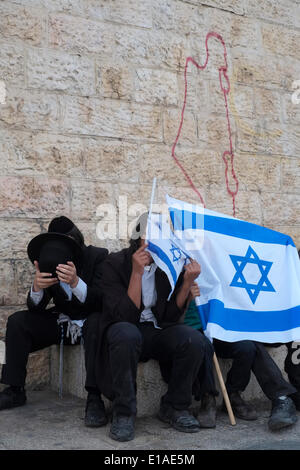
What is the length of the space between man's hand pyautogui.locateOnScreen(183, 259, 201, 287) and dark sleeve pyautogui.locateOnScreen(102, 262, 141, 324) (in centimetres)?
38

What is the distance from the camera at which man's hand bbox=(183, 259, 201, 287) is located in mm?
3924

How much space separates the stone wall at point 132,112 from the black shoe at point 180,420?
4.66ft

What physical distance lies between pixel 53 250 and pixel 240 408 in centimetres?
167

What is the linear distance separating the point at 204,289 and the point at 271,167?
242 centimetres

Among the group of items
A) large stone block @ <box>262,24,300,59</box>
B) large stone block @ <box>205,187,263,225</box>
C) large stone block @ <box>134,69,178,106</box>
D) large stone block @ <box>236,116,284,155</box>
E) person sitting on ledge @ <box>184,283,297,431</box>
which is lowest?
person sitting on ledge @ <box>184,283,297,431</box>

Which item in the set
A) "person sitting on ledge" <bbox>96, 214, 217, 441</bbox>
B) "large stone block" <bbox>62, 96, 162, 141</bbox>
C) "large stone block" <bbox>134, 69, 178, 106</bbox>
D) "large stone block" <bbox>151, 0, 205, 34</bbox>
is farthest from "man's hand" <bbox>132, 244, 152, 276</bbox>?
"large stone block" <bbox>151, 0, 205, 34</bbox>

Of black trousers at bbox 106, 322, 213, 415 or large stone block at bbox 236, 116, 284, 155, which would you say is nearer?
black trousers at bbox 106, 322, 213, 415

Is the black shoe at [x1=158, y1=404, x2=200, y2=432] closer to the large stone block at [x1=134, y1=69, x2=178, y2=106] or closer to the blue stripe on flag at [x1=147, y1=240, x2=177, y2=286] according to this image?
the blue stripe on flag at [x1=147, y1=240, x2=177, y2=286]

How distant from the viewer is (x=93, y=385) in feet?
12.3

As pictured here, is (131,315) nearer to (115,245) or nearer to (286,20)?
(115,245)

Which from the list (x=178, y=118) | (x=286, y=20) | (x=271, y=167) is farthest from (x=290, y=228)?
(x=286, y=20)

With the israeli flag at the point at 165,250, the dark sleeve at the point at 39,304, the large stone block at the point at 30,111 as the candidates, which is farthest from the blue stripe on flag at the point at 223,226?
the large stone block at the point at 30,111

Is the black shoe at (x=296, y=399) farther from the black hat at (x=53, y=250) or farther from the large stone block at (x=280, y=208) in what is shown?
the large stone block at (x=280, y=208)

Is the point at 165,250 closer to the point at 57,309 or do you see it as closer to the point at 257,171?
the point at 57,309
